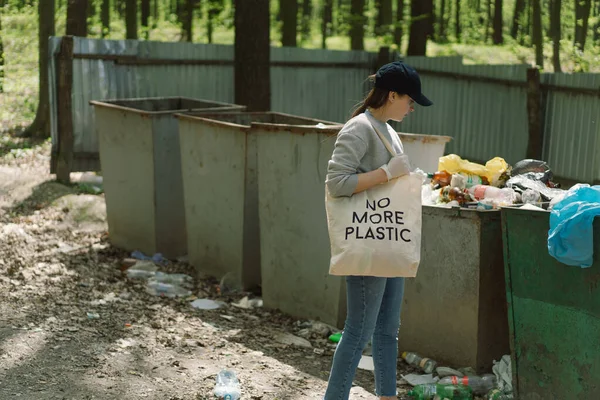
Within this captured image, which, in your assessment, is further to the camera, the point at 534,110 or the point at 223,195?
the point at 534,110

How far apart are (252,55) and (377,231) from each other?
7.06m

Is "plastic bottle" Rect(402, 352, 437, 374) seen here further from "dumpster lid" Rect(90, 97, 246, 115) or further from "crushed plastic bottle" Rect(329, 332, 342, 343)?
"dumpster lid" Rect(90, 97, 246, 115)

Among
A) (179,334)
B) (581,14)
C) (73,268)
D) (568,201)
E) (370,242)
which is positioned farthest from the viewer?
(581,14)

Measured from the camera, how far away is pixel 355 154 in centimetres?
360

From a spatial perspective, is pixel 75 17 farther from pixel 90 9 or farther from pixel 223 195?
pixel 90 9

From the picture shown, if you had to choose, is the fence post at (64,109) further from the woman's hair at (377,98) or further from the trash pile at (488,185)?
the woman's hair at (377,98)

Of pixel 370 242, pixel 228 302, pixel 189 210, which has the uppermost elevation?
pixel 370 242

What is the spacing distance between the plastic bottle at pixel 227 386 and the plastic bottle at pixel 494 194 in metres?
1.72

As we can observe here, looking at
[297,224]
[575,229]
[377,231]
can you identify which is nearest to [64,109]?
[297,224]

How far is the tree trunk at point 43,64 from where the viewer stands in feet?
45.7

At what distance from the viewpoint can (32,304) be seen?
5848mm

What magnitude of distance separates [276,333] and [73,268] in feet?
7.38

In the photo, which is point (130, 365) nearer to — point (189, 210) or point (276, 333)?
point (276, 333)

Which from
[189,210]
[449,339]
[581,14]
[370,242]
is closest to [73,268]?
[189,210]
